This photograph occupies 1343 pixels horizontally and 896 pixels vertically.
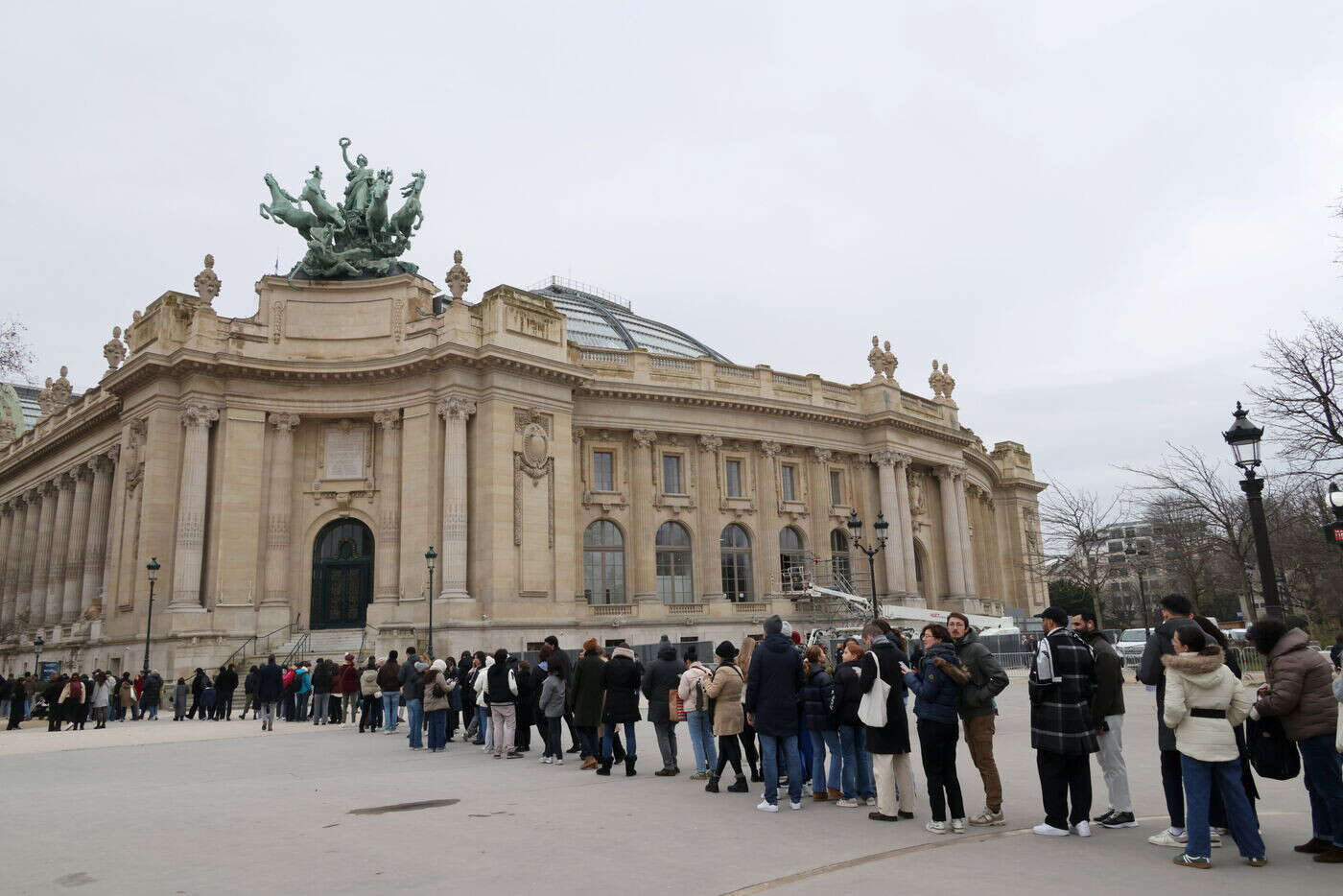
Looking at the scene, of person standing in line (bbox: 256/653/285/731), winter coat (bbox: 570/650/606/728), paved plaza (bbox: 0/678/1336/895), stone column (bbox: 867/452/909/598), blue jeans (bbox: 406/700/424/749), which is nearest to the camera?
paved plaza (bbox: 0/678/1336/895)

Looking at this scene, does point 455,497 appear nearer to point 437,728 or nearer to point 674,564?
point 674,564

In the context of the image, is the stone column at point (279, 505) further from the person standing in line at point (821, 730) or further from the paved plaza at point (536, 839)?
the person standing in line at point (821, 730)

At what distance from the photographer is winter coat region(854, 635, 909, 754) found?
930 centimetres

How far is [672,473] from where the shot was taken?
43.0 m

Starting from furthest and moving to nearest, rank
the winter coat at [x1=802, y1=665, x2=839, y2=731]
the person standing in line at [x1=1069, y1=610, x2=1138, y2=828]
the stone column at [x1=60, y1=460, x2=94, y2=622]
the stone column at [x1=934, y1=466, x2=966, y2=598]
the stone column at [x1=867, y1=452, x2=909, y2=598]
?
the stone column at [x1=934, y1=466, x2=966, y2=598]
the stone column at [x1=867, y1=452, x2=909, y2=598]
the stone column at [x1=60, y1=460, x2=94, y2=622]
the winter coat at [x1=802, y1=665, x2=839, y2=731]
the person standing in line at [x1=1069, y1=610, x2=1138, y2=828]

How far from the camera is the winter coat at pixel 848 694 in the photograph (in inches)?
396

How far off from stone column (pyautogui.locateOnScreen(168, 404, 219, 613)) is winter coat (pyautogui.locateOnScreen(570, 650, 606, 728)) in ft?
79.8

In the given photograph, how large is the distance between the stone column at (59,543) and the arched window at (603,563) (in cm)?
2660

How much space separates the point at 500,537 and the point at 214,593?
1018cm

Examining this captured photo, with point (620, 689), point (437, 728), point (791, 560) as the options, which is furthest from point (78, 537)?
point (620, 689)

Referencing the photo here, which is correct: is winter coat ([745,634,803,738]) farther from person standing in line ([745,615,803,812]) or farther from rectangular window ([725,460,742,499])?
rectangular window ([725,460,742,499])

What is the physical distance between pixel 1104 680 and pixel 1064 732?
3.01ft

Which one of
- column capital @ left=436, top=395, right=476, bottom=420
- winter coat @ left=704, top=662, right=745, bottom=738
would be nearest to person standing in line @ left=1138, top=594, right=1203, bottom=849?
winter coat @ left=704, top=662, right=745, bottom=738

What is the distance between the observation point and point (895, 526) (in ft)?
155
